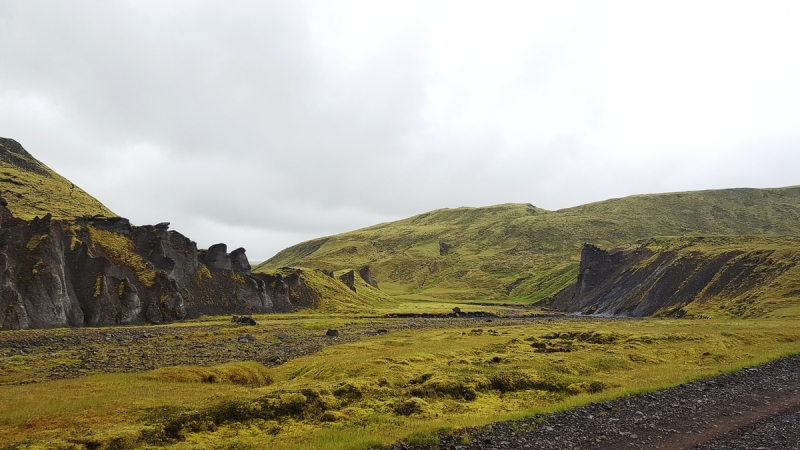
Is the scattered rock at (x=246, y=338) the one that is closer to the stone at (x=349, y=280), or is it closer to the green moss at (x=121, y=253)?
the green moss at (x=121, y=253)

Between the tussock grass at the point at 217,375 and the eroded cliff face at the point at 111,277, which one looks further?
the eroded cliff face at the point at 111,277

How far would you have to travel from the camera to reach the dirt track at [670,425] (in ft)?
57.4

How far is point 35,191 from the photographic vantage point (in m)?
111

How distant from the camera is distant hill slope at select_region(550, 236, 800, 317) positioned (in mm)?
74312

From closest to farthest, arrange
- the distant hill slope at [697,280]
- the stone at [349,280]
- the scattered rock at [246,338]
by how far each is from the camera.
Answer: the scattered rock at [246,338] → the distant hill slope at [697,280] → the stone at [349,280]

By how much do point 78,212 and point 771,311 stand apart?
139014 mm

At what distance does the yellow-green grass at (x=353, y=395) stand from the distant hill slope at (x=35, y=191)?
265 feet

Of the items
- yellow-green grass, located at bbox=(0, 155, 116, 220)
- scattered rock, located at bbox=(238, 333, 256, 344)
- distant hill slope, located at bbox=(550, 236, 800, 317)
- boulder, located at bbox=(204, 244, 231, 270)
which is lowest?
scattered rock, located at bbox=(238, 333, 256, 344)

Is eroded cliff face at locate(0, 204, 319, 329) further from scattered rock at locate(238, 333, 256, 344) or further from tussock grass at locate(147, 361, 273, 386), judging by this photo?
tussock grass at locate(147, 361, 273, 386)

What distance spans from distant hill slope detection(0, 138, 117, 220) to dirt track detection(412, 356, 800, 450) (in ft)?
329

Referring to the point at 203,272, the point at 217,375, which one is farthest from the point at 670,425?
the point at 203,272

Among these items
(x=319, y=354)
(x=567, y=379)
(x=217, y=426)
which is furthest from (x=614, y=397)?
(x=319, y=354)

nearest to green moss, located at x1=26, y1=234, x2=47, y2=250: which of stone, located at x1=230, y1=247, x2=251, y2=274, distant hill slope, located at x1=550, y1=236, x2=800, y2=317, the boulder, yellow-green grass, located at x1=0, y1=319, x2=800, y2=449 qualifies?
the boulder

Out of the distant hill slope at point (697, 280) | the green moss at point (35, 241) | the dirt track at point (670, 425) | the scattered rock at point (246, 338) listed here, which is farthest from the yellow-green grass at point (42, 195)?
the distant hill slope at point (697, 280)
